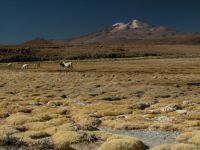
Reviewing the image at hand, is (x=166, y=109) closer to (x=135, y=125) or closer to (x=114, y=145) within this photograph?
(x=135, y=125)

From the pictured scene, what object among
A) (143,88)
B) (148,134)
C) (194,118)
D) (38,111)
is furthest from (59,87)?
(148,134)

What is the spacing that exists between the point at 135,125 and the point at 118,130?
1167mm

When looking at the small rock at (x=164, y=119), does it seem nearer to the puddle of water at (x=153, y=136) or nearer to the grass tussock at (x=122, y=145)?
the puddle of water at (x=153, y=136)

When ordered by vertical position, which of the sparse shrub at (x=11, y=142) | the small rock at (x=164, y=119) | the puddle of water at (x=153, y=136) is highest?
the sparse shrub at (x=11, y=142)

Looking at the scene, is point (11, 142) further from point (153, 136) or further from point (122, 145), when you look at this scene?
point (153, 136)

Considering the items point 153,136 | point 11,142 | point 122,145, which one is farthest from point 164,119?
point 11,142

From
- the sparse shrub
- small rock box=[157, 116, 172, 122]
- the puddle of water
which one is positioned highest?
the sparse shrub

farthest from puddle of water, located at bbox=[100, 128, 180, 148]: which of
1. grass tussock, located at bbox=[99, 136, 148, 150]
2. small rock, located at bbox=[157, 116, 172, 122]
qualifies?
small rock, located at bbox=[157, 116, 172, 122]

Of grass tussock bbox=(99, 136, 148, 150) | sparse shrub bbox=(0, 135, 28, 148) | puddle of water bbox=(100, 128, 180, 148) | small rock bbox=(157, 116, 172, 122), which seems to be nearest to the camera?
grass tussock bbox=(99, 136, 148, 150)

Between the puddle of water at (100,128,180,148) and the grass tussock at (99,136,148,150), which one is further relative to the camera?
the puddle of water at (100,128,180,148)

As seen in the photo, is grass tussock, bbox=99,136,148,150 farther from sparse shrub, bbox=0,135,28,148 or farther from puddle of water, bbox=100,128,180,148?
sparse shrub, bbox=0,135,28,148

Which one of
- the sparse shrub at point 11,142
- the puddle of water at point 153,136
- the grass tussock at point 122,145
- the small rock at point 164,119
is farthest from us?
the small rock at point 164,119

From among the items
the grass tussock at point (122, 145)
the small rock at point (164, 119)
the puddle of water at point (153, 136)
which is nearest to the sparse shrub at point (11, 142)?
the grass tussock at point (122, 145)

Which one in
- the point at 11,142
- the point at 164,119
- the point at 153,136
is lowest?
the point at 164,119
